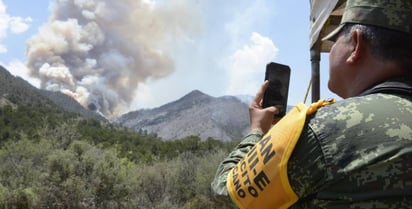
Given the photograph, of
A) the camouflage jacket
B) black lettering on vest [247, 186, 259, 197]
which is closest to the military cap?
the camouflage jacket

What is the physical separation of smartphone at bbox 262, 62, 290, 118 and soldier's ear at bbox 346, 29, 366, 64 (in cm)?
37

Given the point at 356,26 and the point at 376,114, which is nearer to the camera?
the point at 376,114

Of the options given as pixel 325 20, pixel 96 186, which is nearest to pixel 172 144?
pixel 96 186

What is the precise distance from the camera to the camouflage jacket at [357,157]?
112 centimetres

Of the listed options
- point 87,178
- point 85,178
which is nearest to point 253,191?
point 85,178

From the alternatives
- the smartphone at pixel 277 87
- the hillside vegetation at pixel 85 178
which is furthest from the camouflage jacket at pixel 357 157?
the hillside vegetation at pixel 85 178

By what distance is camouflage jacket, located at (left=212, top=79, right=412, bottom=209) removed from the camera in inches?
44.2

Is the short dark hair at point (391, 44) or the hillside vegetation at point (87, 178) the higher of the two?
the short dark hair at point (391, 44)

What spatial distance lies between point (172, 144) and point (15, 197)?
31.3m

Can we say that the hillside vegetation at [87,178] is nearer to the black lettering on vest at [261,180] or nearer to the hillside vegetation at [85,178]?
the hillside vegetation at [85,178]

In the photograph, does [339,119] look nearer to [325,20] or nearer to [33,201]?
[325,20]

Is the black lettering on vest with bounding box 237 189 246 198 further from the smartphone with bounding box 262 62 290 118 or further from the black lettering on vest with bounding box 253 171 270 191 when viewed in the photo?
the smartphone with bounding box 262 62 290 118

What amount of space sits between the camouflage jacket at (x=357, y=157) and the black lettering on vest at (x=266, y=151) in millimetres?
51

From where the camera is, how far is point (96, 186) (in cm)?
1902
